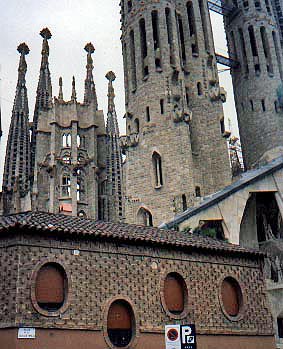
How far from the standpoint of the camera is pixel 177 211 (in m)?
40.1

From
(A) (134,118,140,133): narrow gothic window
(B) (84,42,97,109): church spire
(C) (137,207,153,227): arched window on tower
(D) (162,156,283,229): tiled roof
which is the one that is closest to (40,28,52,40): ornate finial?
(B) (84,42,97,109): church spire

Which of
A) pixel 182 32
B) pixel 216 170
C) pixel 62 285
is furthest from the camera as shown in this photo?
pixel 182 32

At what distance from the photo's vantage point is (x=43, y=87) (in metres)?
79.8

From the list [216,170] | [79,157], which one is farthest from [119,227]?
[79,157]

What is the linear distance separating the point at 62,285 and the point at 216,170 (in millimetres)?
29165

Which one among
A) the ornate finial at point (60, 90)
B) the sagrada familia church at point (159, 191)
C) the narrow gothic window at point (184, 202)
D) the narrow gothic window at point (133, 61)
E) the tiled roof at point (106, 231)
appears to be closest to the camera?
the tiled roof at point (106, 231)

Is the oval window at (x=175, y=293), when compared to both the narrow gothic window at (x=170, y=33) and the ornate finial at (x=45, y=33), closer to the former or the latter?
the narrow gothic window at (x=170, y=33)

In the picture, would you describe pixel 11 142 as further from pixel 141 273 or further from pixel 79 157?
pixel 141 273

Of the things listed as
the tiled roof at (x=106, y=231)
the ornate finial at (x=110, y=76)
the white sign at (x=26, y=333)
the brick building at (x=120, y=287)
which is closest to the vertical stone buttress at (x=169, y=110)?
the tiled roof at (x=106, y=231)

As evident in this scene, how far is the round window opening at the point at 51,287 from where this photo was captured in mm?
17812

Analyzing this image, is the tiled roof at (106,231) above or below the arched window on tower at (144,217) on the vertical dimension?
below

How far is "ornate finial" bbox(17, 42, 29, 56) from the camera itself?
81.3 m

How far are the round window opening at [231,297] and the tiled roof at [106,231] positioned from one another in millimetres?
1492

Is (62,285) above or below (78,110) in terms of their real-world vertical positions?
below
